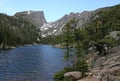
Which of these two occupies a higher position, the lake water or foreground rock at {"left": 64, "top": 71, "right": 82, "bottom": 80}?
foreground rock at {"left": 64, "top": 71, "right": 82, "bottom": 80}

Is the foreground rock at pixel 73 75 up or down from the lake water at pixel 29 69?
up

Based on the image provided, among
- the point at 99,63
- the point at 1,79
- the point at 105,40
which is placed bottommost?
the point at 1,79

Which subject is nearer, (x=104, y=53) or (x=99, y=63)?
(x=99, y=63)

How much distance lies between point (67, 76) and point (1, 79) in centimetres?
1923

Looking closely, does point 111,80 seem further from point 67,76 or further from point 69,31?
point 69,31

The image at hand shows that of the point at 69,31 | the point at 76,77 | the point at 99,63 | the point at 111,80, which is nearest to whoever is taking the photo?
the point at 111,80

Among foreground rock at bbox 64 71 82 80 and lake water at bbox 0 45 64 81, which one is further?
lake water at bbox 0 45 64 81

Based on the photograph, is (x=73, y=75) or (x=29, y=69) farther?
(x=29, y=69)

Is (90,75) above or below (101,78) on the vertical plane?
below

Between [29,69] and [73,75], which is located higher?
[73,75]

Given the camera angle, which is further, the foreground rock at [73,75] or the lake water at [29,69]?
the lake water at [29,69]

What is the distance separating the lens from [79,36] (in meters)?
68.7

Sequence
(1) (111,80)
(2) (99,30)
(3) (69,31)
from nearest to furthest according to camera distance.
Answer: (1) (111,80) → (3) (69,31) → (2) (99,30)

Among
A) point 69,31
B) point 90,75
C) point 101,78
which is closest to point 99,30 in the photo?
point 69,31
